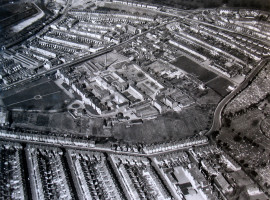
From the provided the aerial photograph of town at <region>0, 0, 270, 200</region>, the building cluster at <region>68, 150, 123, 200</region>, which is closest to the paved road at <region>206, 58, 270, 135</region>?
the aerial photograph of town at <region>0, 0, 270, 200</region>

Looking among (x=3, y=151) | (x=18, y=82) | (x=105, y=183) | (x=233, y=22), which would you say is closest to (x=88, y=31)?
(x=18, y=82)

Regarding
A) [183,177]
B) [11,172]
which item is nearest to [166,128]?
[183,177]

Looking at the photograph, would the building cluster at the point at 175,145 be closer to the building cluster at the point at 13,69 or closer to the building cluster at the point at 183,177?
the building cluster at the point at 183,177

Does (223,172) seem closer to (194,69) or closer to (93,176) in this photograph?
(93,176)

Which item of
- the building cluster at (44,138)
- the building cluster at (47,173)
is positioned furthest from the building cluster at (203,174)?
the building cluster at (47,173)

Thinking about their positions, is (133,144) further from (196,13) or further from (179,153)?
(196,13)

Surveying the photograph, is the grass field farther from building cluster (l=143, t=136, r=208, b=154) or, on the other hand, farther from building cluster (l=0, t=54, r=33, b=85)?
building cluster (l=143, t=136, r=208, b=154)
